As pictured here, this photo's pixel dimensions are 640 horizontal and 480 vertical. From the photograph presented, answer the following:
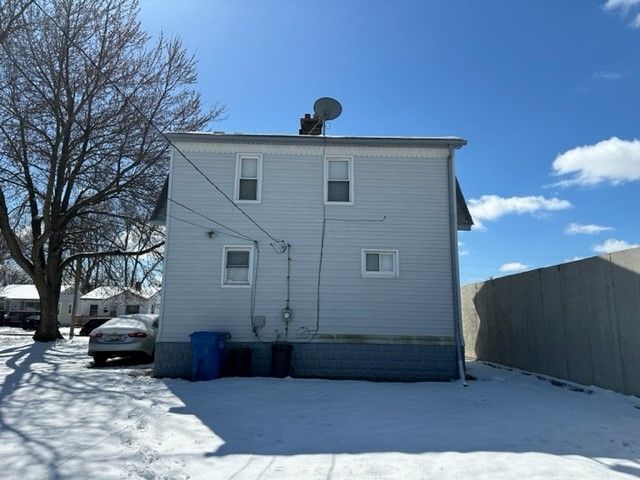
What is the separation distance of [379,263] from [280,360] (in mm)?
3068

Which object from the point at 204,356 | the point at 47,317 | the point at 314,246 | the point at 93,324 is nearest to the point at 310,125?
the point at 314,246

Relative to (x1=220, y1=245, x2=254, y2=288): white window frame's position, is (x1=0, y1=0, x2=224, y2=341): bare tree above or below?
Answer: above

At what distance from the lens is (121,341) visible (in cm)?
1170

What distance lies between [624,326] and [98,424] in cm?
783

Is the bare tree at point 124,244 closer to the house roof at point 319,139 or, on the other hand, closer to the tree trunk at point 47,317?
the tree trunk at point 47,317

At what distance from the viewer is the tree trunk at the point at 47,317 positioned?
18.9 meters

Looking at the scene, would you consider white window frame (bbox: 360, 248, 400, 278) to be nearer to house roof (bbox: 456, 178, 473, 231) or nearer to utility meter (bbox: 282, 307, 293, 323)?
utility meter (bbox: 282, 307, 293, 323)

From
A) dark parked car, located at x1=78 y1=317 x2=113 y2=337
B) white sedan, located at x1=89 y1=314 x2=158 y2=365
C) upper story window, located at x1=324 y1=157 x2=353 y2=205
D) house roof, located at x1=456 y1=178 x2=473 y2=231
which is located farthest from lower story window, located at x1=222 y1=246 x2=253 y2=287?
dark parked car, located at x1=78 y1=317 x2=113 y2=337

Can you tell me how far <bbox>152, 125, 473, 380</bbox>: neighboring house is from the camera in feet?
33.8

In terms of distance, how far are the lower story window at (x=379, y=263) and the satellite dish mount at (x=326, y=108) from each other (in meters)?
3.60

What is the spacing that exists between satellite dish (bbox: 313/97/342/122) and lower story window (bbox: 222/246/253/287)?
4.19 meters

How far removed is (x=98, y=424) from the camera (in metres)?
5.84

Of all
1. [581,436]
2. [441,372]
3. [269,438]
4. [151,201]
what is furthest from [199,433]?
[151,201]

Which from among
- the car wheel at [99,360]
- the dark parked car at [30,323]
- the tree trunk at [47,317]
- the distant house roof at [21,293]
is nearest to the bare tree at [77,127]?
the tree trunk at [47,317]
